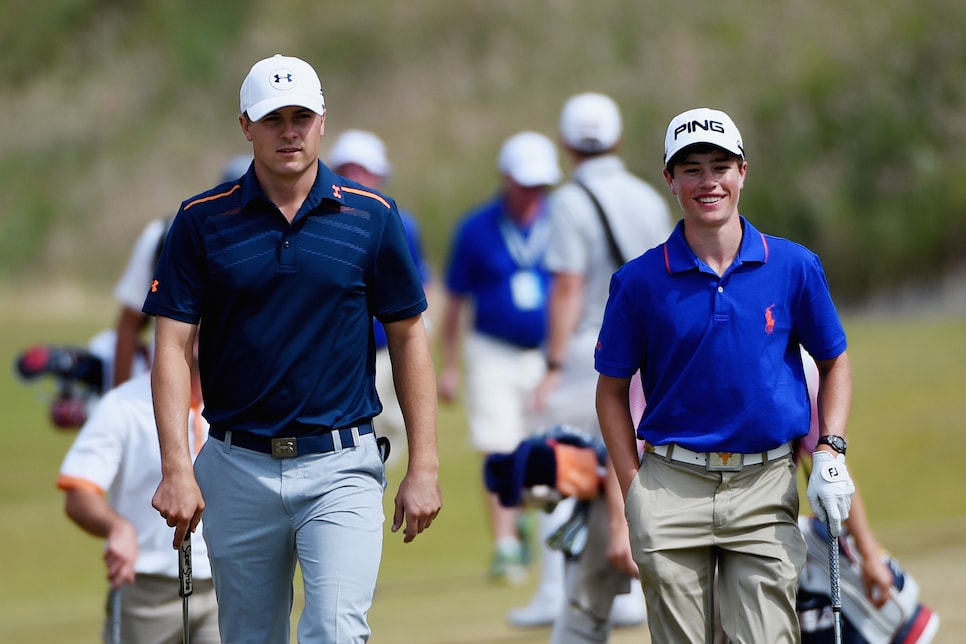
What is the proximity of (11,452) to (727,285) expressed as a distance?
1128 cm

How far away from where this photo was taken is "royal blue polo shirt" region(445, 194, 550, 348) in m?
9.19

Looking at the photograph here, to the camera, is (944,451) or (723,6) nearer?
(944,451)

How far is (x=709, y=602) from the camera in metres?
4.61

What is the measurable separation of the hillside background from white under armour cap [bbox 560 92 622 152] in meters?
19.6

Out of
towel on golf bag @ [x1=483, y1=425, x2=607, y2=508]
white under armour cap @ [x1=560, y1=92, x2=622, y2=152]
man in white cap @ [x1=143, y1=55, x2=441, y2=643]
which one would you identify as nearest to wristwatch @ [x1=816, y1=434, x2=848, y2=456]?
man in white cap @ [x1=143, y1=55, x2=441, y2=643]

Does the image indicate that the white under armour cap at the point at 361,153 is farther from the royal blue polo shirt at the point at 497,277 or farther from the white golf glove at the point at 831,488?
the white golf glove at the point at 831,488

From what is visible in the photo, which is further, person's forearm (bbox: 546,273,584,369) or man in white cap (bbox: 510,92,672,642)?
person's forearm (bbox: 546,273,584,369)

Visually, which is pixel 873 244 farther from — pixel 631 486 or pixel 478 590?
pixel 631 486

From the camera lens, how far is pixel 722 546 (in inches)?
179

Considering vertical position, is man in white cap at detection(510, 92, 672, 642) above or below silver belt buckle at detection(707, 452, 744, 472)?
above

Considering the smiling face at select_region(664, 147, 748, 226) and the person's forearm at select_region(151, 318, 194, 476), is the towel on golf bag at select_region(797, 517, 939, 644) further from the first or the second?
the person's forearm at select_region(151, 318, 194, 476)

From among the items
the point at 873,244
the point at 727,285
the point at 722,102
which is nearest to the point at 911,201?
the point at 873,244

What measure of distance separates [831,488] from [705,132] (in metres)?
1.00

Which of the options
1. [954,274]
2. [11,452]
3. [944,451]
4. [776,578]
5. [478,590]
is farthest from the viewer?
[954,274]
